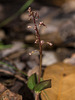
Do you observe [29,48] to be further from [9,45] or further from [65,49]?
[65,49]

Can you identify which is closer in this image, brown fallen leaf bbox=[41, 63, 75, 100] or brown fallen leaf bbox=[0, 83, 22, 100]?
brown fallen leaf bbox=[0, 83, 22, 100]

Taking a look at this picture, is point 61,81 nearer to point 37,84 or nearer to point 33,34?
point 37,84

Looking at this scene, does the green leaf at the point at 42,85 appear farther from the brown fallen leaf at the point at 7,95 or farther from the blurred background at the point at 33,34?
the blurred background at the point at 33,34

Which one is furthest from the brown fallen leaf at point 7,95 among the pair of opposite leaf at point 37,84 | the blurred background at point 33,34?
the blurred background at point 33,34

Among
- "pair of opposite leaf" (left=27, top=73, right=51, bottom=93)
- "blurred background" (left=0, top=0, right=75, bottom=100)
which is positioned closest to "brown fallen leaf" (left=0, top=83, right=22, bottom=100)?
"pair of opposite leaf" (left=27, top=73, right=51, bottom=93)

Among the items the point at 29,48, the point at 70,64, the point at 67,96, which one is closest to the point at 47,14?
the point at 29,48

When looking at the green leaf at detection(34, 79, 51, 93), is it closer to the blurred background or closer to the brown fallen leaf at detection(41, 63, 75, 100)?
the brown fallen leaf at detection(41, 63, 75, 100)
